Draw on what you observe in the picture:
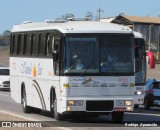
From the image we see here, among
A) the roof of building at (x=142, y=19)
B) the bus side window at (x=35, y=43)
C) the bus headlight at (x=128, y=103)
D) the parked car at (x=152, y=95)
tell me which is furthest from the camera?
the roof of building at (x=142, y=19)

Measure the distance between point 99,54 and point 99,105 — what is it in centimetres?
155

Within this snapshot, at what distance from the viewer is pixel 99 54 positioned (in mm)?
19219

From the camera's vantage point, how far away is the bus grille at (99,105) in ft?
62.3

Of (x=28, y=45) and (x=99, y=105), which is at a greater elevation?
(x=28, y=45)

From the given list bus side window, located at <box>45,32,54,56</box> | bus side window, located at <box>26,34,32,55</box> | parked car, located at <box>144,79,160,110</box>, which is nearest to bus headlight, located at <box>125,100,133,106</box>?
bus side window, located at <box>45,32,54,56</box>

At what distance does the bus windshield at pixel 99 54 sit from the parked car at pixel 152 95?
456 inches

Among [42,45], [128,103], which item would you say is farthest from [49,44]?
[128,103]

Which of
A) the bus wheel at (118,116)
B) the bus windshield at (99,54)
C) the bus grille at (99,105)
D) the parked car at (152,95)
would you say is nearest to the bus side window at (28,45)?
the bus windshield at (99,54)

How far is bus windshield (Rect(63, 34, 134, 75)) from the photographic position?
19047mm

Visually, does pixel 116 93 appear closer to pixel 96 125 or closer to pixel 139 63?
pixel 96 125

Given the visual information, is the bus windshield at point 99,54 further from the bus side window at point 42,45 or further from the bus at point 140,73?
the bus at point 140,73

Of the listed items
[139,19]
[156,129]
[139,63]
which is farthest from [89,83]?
[139,19]

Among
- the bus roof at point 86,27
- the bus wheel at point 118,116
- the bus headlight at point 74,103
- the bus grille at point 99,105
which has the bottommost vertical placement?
the bus wheel at point 118,116

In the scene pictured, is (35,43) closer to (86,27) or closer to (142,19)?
(86,27)
